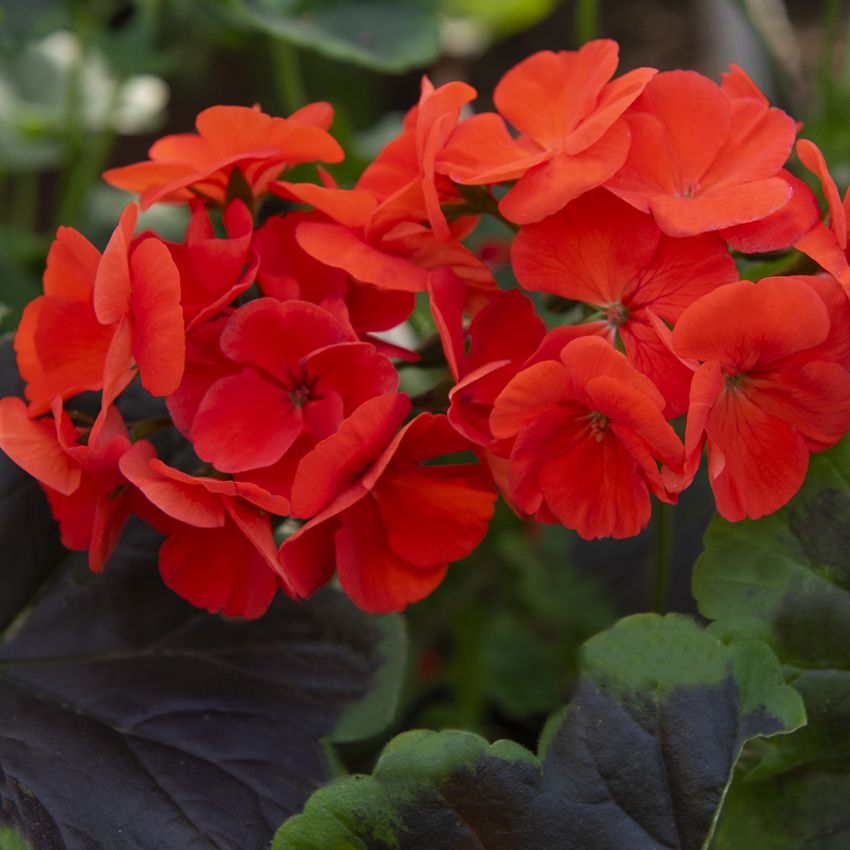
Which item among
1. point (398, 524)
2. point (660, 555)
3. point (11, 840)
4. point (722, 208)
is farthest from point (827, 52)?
point (11, 840)

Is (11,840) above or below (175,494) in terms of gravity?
below

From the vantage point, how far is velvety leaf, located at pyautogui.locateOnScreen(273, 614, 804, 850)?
57 cm

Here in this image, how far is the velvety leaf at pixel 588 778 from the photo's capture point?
57cm

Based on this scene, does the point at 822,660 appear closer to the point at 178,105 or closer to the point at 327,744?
the point at 327,744

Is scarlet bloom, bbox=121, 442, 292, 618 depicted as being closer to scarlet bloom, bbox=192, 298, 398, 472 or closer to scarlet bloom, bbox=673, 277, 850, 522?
scarlet bloom, bbox=192, 298, 398, 472

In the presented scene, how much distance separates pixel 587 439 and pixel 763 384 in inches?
3.7

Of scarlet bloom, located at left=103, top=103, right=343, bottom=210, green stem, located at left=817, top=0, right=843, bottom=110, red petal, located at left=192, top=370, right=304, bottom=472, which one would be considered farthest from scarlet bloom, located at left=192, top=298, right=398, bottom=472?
green stem, located at left=817, top=0, right=843, bottom=110

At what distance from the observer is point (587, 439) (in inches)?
22.8

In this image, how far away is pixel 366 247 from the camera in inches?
23.8

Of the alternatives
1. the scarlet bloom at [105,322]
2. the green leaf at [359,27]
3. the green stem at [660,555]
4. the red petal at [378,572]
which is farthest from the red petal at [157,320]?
the green leaf at [359,27]

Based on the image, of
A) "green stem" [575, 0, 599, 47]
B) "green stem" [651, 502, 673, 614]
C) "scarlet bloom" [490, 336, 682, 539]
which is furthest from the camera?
"green stem" [575, 0, 599, 47]

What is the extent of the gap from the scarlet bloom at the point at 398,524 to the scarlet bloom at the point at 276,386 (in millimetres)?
30

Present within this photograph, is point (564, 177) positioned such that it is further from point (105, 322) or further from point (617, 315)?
point (105, 322)

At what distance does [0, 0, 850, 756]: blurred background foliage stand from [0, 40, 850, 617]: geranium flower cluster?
0.62ft
